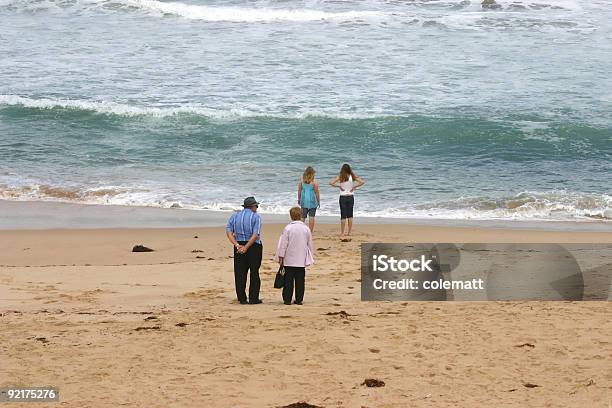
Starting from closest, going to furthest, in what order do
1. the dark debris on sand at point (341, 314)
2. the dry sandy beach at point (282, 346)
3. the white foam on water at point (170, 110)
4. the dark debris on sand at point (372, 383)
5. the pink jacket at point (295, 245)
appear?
the dry sandy beach at point (282, 346) < the dark debris on sand at point (372, 383) < the dark debris on sand at point (341, 314) < the pink jacket at point (295, 245) < the white foam on water at point (170, 110)

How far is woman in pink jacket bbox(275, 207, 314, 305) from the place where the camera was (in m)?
11.1

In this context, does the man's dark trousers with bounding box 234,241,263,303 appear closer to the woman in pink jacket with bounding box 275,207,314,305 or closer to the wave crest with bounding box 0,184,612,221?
the woman in pink jacket with bounding box 275,207,314,305

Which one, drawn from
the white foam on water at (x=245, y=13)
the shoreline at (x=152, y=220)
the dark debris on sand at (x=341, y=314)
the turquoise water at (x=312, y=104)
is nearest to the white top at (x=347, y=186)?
the shoreline at (x=152, y=220)

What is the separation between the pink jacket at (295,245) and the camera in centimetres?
1110

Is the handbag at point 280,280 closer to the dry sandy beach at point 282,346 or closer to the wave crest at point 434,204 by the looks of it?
the dry sandy beach at point 282,346

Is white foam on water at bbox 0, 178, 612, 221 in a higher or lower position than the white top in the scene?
lower

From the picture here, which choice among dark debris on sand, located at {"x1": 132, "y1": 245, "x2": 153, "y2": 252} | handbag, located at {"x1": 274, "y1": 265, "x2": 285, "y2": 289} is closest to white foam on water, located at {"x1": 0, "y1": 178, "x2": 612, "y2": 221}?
dark debris on sand, located at {"x1": 132, "y1": 245, "x2": 153, "y2": 252}

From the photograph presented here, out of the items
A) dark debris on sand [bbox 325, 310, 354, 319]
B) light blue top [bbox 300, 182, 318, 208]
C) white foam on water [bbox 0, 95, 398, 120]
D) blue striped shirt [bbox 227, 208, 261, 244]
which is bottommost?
dark debris on sand [bbox 325, 310, 354, 319]

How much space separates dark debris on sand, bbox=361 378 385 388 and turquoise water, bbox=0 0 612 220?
416 inches

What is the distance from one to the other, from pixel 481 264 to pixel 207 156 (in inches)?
448

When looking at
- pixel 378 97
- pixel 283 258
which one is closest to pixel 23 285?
pixel 283 258

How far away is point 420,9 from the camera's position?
125 ft

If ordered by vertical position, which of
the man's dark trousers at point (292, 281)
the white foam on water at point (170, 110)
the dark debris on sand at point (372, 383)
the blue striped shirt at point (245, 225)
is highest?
the white foam on water at point (170, 110)

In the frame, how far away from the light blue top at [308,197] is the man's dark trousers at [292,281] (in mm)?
4781
